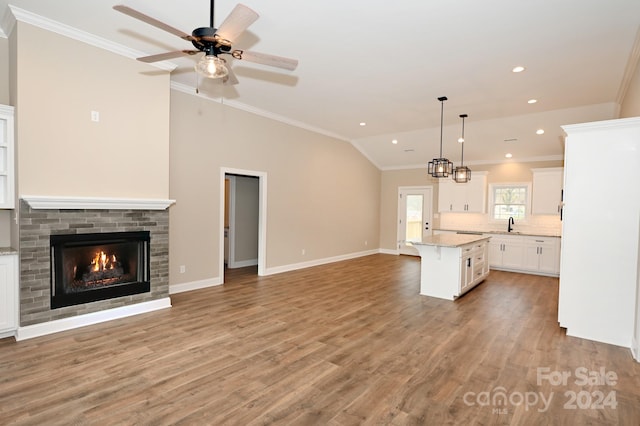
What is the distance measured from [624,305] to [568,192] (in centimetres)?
130

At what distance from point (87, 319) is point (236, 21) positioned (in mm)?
3600

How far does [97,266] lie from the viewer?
155 inches

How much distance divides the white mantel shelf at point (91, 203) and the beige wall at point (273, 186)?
0.87 meters

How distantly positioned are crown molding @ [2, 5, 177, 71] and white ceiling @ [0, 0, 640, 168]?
0.07m

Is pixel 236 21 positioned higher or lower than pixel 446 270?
higher

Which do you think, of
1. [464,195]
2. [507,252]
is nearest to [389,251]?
[464,195]

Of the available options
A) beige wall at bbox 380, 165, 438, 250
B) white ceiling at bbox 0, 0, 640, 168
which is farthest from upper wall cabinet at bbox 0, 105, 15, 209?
beige wall at bbox 380, 165, 438, 250

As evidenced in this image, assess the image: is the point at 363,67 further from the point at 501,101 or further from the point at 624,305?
the point at 624,305

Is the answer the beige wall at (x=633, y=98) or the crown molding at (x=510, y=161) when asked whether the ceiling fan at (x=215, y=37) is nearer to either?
the beige wall at (x=633, y=98)

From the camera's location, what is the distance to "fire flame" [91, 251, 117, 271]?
392 cm

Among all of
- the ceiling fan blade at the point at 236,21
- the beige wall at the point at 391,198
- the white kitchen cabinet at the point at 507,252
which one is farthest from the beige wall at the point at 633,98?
the beige wall at the point at 391,198

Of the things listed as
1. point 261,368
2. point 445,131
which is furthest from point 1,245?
point 445,131

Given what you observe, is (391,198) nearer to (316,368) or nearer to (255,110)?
(255,110)

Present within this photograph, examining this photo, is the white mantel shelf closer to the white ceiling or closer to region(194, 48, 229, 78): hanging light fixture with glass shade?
the white ceiling
